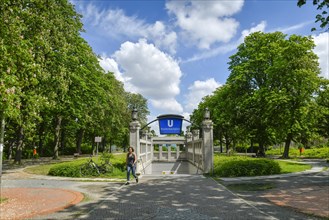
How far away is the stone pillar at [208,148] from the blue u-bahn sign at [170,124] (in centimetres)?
374

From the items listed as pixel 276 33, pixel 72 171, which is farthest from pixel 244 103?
pixel 72 171

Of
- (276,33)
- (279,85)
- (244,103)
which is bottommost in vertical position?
(244,103)

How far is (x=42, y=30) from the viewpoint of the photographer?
1389 cm

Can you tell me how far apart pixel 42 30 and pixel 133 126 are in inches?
308

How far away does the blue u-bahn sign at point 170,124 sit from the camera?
21.8 meters

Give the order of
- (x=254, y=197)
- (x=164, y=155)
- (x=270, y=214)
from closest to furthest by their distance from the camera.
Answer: (x=270, y=214) → (x=254, y=197) → (x=164, y=155)

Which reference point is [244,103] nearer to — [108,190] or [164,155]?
[164,155]

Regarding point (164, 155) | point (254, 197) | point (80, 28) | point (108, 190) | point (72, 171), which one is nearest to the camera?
point (254, 197)

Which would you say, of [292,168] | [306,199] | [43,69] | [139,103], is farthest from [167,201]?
[139,103]

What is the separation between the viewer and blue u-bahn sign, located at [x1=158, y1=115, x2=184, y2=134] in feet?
71.4

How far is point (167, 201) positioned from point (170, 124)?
40.4 feet

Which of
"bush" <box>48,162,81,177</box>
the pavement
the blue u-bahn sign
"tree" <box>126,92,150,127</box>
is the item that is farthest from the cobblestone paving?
"tree" <box>126,92,150,127</box>

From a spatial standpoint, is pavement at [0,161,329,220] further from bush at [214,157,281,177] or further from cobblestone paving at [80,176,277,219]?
bush at [214,157,281,177]

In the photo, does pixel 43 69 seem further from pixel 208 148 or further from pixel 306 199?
pixel 306 199
